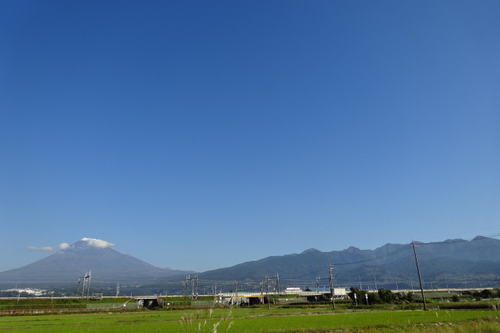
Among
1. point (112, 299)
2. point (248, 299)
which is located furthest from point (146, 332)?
point (248, 299)

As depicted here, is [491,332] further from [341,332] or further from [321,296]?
[321,296]

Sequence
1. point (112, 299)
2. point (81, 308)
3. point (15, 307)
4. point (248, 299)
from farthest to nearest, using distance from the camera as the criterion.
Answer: point (248, 299) → point (112, 299) → point (81, 308) → point (15, 307)

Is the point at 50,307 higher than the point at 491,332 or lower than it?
lower

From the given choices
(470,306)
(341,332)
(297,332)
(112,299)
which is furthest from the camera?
(112,299)

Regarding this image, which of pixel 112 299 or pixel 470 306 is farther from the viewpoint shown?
pixel 112 299

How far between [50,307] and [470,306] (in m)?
80.0

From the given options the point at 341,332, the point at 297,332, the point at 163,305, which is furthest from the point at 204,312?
the point at 163,305

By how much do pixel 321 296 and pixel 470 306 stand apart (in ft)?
262

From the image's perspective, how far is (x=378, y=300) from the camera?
75.1 m

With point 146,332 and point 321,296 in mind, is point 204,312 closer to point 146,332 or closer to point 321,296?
point 146,332

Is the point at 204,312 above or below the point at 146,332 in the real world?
above

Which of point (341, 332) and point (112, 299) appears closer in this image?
point (341, 332)

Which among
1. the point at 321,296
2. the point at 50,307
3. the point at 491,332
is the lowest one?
the point at 321,296

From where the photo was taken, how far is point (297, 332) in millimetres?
24219
